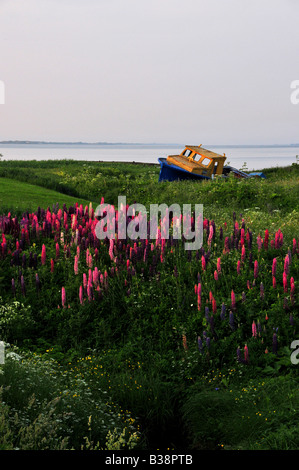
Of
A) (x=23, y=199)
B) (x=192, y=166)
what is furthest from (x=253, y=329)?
(x=192, y=166)

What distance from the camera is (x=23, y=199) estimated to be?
15367mm

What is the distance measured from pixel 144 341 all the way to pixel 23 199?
929 cm

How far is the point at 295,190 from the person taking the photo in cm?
2027

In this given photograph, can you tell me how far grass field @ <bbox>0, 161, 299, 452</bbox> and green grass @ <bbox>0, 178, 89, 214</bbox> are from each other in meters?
2.23

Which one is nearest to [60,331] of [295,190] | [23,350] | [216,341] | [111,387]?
[23,350]

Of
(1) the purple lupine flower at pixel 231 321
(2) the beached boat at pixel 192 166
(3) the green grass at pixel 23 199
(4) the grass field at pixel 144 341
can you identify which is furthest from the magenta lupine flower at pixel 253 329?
(2) the beached boat at pixel 192 166

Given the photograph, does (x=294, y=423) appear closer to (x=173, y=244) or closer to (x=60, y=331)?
(x=60, y=331)

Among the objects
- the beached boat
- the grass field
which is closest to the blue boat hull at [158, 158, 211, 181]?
the beached boat

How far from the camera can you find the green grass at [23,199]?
1377 centimetres

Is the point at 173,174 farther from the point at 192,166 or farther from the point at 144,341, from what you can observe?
the point at 144,341

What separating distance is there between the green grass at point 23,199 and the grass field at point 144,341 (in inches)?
88.0

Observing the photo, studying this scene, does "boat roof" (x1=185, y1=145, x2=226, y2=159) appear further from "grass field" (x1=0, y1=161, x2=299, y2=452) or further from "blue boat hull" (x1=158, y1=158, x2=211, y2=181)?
"grass field" (x1=0, y1=161, x2=299, y2=452)

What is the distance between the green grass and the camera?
13.8m

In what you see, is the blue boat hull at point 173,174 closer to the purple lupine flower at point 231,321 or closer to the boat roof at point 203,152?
the boat roof at point 203,152
